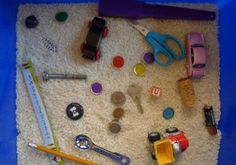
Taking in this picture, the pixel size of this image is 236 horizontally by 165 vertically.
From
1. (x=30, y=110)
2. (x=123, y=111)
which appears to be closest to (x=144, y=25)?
(x=123, y=111)

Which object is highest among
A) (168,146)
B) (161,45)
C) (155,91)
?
(161,45)

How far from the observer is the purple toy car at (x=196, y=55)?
107 cm

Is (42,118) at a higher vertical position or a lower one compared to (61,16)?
lower

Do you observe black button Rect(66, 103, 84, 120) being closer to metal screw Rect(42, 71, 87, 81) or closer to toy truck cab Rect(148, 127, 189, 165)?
metal screw Rect(42, 71, 87, 81)

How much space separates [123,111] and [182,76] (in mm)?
175

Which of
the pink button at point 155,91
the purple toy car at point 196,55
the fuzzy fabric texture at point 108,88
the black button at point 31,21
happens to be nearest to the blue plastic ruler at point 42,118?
the fuzzy fabric texture at point 108,88

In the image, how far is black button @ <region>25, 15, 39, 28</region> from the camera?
1.10m

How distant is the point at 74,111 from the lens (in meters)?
1.08

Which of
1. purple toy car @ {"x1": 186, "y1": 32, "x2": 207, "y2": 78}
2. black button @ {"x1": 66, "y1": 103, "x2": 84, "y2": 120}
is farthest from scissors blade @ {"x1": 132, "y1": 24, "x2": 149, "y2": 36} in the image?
black button @ {"x1": 66, "y1": 103, "x2": 84, "y2": 120}

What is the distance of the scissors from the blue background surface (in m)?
0.11

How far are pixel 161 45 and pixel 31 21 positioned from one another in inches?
13.1

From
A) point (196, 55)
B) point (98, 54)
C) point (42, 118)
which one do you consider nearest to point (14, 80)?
point (42, 118)

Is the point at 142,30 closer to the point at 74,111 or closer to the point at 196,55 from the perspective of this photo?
the point at 196,55

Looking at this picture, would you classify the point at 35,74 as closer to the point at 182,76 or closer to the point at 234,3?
the point at 182,76
